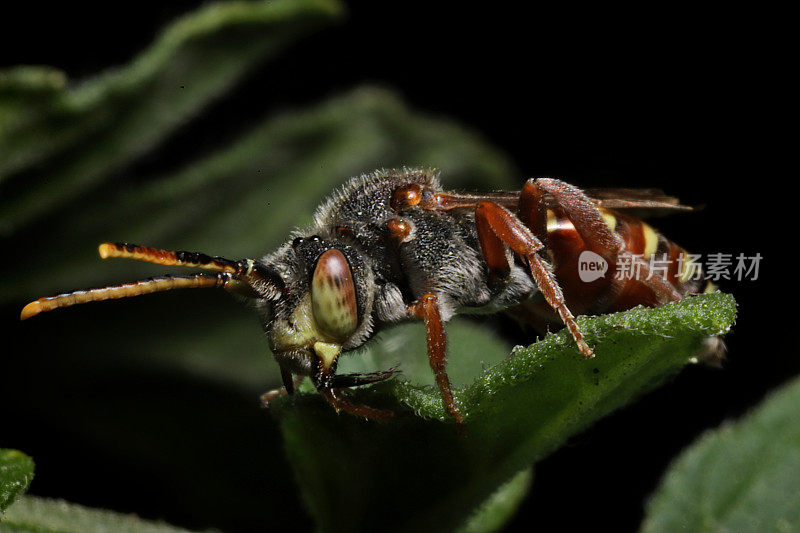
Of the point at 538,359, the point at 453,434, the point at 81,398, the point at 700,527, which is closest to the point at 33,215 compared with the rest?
the point at 81,398

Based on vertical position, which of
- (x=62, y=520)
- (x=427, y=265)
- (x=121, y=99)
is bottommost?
(x=62, y=520)

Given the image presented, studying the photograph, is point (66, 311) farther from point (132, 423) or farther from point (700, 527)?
point (700, 527)

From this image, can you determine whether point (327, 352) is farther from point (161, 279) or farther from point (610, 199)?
point (610, 199)

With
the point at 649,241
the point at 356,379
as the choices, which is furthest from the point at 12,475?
the point at 649,241

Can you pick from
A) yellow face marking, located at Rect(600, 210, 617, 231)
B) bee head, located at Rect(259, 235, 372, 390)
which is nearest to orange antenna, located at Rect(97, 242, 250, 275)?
bee head, located at Rect(259, 235, 372, 390)

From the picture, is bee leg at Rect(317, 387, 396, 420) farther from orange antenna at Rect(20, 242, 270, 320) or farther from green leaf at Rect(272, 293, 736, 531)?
orange antenna at Rect(20, 242, 270, 320)

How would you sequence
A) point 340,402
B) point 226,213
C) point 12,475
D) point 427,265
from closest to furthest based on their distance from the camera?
point 12,475, point 340,402, point 427,265, point 226,213

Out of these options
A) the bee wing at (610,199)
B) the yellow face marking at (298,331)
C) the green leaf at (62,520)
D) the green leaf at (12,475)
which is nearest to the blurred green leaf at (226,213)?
the bee wing at (610,199)
